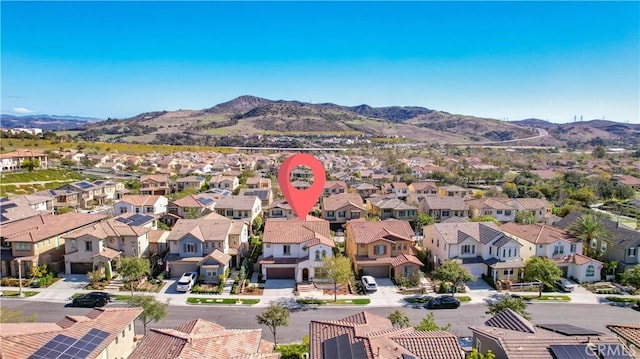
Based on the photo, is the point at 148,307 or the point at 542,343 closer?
the point at 542,343

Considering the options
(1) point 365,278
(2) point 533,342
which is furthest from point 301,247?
(2) point 533,342

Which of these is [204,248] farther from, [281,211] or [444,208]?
[444,208]

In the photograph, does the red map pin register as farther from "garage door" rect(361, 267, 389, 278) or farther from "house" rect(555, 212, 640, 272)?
"house" rect(555, 212, 640, 272)

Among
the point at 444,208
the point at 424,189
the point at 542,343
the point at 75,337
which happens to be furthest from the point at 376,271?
the point at 424,189

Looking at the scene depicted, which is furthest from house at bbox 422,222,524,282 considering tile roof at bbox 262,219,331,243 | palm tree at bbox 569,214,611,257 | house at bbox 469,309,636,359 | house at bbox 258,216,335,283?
house at bbox 469,309,636,359

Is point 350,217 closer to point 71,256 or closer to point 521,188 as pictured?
point 71,256

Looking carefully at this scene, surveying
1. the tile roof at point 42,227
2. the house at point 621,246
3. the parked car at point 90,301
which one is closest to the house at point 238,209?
the tile roof at point 42,227
